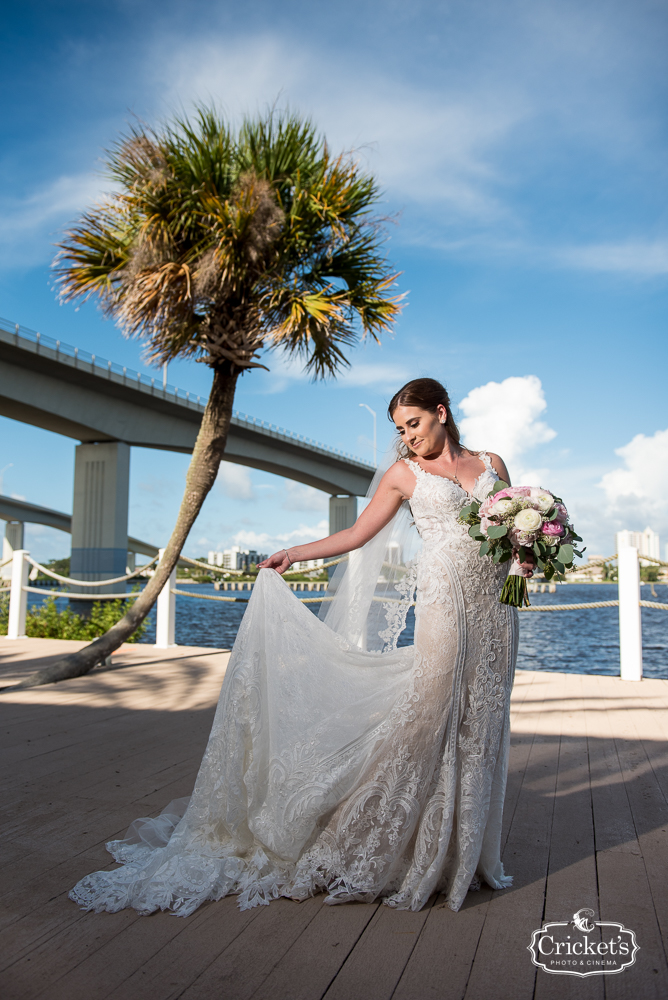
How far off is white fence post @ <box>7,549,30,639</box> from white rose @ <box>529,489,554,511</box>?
752 cm

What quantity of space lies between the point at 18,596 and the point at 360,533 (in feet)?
24.6

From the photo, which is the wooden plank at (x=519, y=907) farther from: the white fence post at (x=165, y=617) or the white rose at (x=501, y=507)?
the white fence post at (x=165, y=617)

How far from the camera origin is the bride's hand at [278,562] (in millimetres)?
2744

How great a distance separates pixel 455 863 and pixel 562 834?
31.7 inches

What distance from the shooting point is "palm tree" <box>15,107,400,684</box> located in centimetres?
621

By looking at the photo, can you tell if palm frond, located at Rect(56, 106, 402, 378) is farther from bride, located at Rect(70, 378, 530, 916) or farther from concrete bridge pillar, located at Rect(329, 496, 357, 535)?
concrete bridge pillar, located at Rect(329, 496, 357, 535)

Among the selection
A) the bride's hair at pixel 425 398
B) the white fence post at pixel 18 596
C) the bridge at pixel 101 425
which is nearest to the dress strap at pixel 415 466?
the bride's hair at pixel 425 398

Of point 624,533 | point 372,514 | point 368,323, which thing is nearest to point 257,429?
point 368,323

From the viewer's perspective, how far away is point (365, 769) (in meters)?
2.28

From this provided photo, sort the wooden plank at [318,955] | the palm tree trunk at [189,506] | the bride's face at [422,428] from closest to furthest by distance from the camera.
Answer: the wooden plank at [318,955]
the bride's face at [422,428]
the palm tree trunk at [189,506]

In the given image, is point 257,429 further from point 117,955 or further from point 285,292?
point 117,955

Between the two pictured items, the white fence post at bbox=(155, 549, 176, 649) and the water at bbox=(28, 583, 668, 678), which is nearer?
the white fence post at bbox=(155, 549, 176, 649)

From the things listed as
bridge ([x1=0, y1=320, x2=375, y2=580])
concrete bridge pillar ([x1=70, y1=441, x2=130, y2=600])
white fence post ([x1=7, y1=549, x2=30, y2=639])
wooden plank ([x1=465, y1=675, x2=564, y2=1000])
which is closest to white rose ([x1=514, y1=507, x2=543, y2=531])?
wooden plank ([x1=465, y1=675, x2=564, y2=1000])

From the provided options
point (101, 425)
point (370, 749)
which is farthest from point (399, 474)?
point (101, 425)
